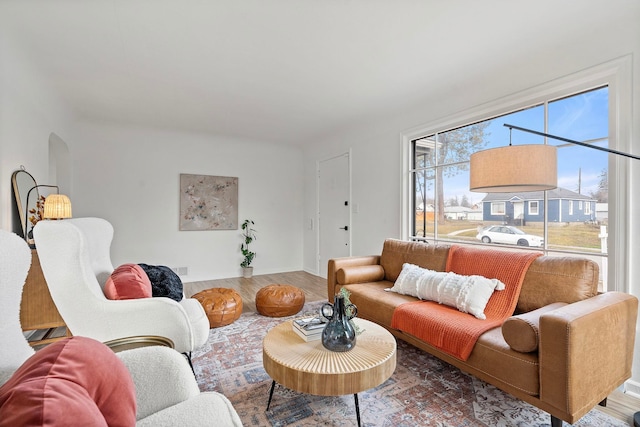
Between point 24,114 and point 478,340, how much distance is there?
3.87 metres

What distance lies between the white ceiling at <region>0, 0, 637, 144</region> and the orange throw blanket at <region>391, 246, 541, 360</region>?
5.36 ft

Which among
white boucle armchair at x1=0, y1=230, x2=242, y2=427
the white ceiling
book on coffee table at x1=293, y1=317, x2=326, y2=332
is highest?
the white ceiling

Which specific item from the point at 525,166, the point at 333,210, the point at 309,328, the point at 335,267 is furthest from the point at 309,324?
the point at 333,210

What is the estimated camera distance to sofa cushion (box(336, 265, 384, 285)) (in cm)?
318

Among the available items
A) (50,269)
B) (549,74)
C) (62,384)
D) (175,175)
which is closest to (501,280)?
(549,74)

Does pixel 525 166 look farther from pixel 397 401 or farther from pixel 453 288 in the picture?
pixel 397 401

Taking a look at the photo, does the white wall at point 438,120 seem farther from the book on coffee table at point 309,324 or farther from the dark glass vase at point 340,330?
the book on coffee table at point 309,324

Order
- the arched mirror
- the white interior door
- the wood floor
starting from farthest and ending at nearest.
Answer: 1. the white interior door
2. the wood floor
3. the arched mirror

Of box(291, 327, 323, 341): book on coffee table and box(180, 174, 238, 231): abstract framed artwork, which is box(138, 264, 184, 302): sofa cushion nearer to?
box(291, 327, 323, 341): book on coffee table

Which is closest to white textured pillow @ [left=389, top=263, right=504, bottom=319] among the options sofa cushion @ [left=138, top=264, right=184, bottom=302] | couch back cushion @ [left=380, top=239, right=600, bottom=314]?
couch back cushion @ [left=380, top=239, right=600, bottom=314]

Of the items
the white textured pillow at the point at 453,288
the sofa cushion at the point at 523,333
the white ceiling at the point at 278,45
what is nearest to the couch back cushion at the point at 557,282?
the white textured pillow at the point at 453,288

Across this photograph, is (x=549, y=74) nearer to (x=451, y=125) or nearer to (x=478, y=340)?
(x=451, y=125)

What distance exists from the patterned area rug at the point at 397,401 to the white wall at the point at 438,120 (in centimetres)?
98

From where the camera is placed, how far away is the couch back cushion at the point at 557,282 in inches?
78.7
